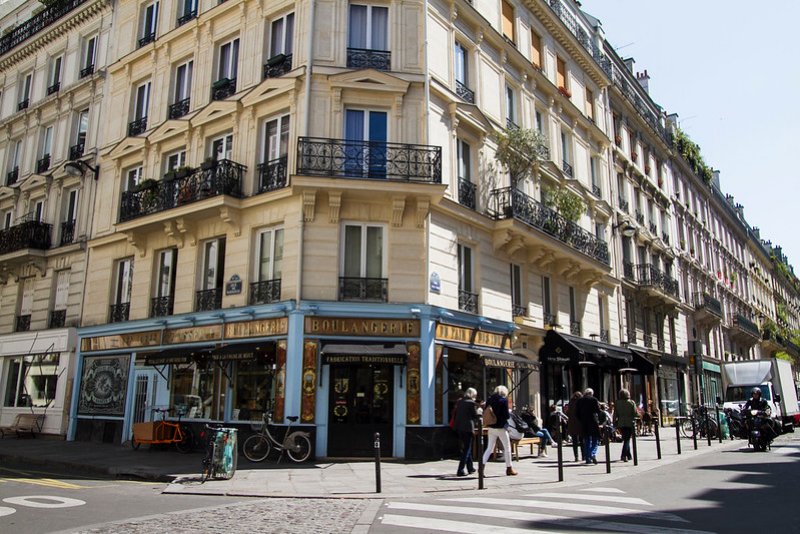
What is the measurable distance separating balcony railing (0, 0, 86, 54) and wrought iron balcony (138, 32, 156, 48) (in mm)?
4701

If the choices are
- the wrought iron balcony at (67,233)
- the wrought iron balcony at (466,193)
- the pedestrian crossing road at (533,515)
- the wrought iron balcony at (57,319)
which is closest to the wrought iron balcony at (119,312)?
the wrought iron balcony at (57,319)

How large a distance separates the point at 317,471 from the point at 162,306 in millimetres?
8305

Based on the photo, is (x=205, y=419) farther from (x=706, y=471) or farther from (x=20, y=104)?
(x=20, y=104)

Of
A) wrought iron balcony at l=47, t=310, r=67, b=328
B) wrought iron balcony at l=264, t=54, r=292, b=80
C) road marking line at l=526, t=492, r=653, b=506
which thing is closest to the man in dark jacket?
road marking line at l=526, t=492, r=653, b=506

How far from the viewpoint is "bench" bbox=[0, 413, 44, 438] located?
20.0m

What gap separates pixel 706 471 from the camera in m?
12.0

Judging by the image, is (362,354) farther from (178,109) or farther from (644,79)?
(644,79)

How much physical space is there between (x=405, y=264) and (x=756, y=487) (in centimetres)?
852

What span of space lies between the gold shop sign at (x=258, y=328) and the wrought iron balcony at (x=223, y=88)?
6.75 meters

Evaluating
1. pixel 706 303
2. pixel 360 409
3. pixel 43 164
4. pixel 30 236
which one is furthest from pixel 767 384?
pixel 43 164

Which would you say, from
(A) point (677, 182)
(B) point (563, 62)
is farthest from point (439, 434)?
(A) point (677, 182)

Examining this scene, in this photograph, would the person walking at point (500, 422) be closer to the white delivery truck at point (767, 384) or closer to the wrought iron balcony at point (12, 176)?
the white delivery truck at point (767, 384)

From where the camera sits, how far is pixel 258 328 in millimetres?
15273

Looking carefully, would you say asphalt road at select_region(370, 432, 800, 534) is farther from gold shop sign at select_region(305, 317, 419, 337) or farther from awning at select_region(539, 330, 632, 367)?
awning at select_region(539, 330, 632, 367)
